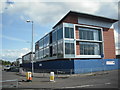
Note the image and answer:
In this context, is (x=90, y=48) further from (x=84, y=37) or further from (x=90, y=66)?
(x=90, y=66)

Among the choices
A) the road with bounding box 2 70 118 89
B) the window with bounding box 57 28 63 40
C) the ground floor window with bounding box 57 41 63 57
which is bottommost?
the road with bounding box 2 70 118 89

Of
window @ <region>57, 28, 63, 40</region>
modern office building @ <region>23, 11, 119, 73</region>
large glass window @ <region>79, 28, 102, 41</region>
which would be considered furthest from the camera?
large glass window @ <region>79, 28, 102, 41</region>

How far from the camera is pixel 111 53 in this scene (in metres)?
43.6

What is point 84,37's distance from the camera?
128 ft

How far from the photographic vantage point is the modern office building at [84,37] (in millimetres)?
36031

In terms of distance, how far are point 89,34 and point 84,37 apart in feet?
6.78

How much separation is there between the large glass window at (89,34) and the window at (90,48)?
63.8 inches

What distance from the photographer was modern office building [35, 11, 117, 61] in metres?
36.0

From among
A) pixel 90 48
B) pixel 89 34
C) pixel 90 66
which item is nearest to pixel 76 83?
pixel 90 66

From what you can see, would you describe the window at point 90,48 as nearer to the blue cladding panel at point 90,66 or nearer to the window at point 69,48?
→ the window at point 69,48

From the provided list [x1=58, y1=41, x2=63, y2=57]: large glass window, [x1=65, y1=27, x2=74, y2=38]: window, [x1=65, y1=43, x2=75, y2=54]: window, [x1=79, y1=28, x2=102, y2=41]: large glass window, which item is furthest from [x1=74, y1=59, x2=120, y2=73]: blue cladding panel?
[x1=79, y1=28, x2=102, y2=41]: large glass window

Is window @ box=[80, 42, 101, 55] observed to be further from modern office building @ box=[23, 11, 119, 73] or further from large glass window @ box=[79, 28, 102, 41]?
large glass window @ box=[79, 28, 102, 41]

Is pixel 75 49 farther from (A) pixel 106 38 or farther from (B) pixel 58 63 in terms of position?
(A) pixel 106 38

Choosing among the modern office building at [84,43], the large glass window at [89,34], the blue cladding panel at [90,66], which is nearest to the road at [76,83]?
the blue cladding panel at [90,66]
